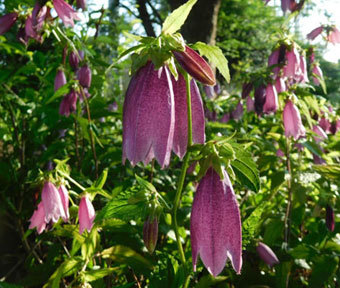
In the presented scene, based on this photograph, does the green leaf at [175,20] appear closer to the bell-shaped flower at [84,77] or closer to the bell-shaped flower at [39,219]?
the bell-shaped flower at [39,219]

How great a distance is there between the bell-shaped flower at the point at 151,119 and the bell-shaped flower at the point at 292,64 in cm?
121

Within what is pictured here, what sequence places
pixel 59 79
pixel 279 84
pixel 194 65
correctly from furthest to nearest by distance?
pixel 59 79 < pixel 279 84 < pixel 194 65

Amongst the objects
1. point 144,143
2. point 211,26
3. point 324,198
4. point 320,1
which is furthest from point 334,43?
point 320,1

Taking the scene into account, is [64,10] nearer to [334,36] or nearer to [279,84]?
[279,84]

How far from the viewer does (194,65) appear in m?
0.70

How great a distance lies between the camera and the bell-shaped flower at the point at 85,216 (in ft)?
3.71

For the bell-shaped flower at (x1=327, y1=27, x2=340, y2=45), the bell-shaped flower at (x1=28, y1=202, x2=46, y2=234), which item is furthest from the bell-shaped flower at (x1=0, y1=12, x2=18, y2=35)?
the bell-shaped flower at (x1=327, y1=27, x2=340, y2=45)

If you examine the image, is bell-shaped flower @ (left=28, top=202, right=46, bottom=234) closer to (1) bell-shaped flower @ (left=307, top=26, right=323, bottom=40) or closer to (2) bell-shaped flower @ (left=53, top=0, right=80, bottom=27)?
(2) bell-shaped flower @ (left=53, top=0, right=80, bottom=27)

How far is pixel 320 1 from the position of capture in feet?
36.0

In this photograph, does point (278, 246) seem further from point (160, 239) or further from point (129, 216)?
point (129, 216)

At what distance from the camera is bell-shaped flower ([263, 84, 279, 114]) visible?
5.70 feet

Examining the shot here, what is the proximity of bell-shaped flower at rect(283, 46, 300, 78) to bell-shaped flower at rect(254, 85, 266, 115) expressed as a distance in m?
0.15

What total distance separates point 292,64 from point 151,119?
1.28 meters

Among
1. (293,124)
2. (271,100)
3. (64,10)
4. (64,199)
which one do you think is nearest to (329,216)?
(293,124)
